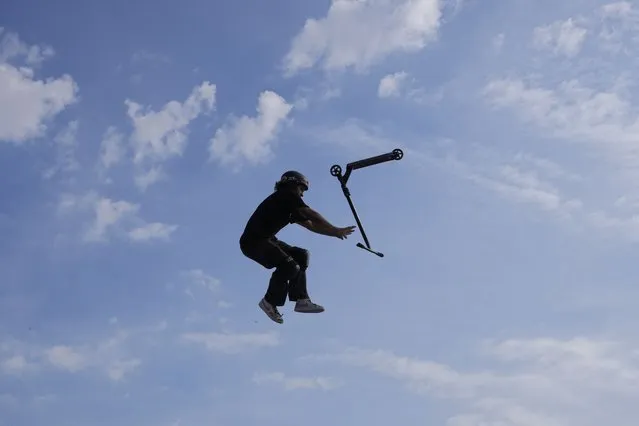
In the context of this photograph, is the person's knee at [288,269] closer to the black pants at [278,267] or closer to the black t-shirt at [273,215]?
the black pants at [278,267]

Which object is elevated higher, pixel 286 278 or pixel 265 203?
pixel 265 203

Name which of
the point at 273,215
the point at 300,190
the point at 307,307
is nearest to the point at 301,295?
the point at 307,307

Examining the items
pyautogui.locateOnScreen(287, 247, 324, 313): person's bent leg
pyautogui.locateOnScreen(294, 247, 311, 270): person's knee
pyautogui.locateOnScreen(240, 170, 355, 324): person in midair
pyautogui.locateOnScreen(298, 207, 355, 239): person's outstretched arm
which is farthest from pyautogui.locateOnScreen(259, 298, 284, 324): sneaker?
pyautogui.locateOnScreen(298, 207, 355, 239): person's outstretched arm

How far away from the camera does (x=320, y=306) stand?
15.2 meters

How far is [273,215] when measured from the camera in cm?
1498

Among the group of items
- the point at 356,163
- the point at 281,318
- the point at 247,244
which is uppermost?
the point at 356,163

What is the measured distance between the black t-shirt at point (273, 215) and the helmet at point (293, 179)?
6.8 inches

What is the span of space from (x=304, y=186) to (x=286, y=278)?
1.60 meters

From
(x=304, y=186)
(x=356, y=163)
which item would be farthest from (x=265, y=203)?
(x=356, y=163)

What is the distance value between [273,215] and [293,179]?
690mm

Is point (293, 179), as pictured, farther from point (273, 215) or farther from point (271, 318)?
point (271, 318)

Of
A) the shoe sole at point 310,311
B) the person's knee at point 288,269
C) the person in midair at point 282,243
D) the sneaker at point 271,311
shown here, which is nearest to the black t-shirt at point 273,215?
the person in midair at point 282,243

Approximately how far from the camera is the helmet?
1484 centimetres

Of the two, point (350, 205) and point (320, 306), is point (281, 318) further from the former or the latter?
point (350, 205)
